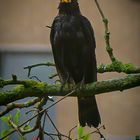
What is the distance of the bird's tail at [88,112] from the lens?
1.11m

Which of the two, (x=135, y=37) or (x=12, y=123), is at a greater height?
(x=135, y=37)

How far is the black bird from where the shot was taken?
3.65ft

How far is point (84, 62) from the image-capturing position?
1.13 metres

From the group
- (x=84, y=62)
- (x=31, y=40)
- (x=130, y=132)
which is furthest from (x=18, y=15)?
(x=130, y=132)

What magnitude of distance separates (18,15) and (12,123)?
31 cm

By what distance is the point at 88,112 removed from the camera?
43.6 inches

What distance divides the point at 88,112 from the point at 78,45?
17 centimetres

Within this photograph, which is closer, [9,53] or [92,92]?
[92,92]

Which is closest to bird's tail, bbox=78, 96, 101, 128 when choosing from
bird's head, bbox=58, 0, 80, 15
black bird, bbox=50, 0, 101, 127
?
black bird, bbox=50, 0, 101, 127

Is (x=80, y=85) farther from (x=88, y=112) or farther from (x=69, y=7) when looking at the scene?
(x=69, y=7)

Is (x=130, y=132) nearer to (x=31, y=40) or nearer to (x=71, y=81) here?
(x=71, y=81)

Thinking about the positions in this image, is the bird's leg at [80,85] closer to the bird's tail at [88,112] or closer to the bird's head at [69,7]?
the bird's tail at [88,112]

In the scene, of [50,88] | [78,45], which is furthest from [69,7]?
[50,88]

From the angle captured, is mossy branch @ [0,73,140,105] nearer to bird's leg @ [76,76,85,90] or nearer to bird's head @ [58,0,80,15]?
bird's leg @ [76,76,85,90]
